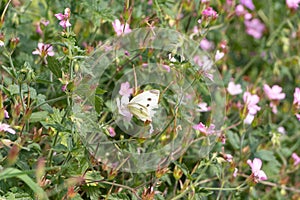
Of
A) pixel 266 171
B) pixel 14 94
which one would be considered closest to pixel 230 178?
pixel 266 171

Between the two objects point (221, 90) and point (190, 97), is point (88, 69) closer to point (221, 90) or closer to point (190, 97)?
point (190, 97)

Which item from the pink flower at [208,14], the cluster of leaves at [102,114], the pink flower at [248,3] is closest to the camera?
the cluster of leaves at [102,114]

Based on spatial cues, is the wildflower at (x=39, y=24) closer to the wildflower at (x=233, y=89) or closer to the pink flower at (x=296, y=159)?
the wildflower at (x=233, y=89)

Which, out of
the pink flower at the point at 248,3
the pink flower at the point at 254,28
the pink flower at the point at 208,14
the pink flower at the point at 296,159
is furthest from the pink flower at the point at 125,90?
the pink flower at the point at 254,28

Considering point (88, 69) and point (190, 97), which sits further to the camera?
point (190, 97)

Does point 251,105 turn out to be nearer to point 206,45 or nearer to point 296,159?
point 296,159

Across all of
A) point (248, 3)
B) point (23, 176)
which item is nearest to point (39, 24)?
point (23, 176)

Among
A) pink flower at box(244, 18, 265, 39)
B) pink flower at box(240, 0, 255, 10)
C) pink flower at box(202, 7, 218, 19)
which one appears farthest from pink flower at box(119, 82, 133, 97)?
pink flower at box(244, 18, 265, 39)
